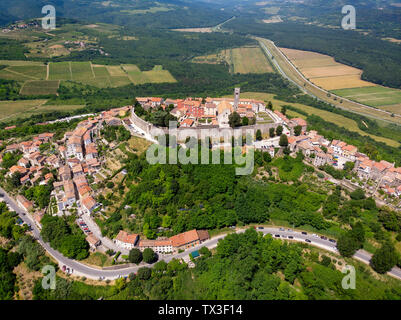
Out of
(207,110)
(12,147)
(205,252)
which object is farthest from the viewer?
(12,147)

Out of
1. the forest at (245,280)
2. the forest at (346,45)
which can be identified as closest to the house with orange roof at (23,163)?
the forest at (245,280)

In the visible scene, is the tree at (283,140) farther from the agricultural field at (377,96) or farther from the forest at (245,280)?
the agricultural field at (377,96)

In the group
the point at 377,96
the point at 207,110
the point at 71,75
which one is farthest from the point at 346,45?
the point at 71,75

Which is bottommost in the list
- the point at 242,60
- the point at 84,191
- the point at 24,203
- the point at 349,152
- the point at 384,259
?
the point at 24,203

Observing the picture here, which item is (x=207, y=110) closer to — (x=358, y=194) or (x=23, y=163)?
(x=358, y=194)

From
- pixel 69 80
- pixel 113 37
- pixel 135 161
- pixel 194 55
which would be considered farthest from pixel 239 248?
pixel 113 37
